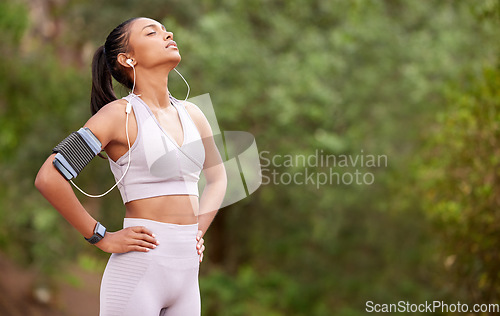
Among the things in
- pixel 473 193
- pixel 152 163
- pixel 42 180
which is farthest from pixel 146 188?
pixel 473 193

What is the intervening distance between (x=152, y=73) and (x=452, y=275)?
142 inches

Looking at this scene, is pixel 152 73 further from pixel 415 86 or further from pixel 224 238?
pixel 224 238

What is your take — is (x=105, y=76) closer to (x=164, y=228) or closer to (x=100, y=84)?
(x=100, y=84)

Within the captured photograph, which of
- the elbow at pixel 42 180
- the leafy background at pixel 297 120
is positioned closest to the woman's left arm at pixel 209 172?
the elbow at pixel 42 180

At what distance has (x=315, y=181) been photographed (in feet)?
26.6

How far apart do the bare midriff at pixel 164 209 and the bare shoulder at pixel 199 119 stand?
0.31m

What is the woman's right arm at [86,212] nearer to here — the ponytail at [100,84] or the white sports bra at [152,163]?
the white sports bra at [152,163]

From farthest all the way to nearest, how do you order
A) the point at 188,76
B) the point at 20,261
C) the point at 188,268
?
1. the point at 20,261
2. the point at 188,76
3. the point at 188,268

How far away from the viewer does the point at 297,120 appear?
7.91m

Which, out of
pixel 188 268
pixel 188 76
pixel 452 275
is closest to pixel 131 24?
pixel 188 268

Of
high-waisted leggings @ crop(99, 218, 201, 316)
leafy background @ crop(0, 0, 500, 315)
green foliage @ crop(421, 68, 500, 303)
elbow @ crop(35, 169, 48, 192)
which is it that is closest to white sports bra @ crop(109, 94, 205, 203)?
high-waisted leggings @ crop(99, 218, 201, 316)

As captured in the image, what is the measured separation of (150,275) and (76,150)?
0.48 metres

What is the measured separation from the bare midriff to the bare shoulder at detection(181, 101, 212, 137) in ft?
1.01

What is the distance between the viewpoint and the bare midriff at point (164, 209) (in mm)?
2045
